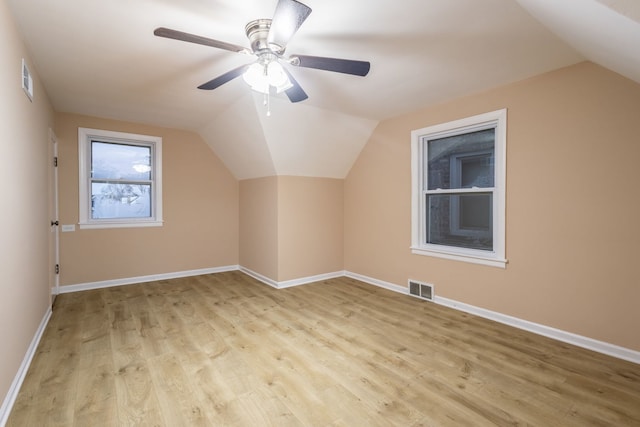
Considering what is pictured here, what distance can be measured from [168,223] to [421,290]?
4011mm

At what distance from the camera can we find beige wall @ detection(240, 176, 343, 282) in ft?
15.0

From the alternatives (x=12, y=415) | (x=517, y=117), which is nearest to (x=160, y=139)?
(x=12, y=415)

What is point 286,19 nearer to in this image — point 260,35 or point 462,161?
point 260,35

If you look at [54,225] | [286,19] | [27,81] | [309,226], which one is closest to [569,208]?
[286,19]

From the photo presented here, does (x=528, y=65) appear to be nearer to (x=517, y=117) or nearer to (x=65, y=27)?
(x=517, y=117)

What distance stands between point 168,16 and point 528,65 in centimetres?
290

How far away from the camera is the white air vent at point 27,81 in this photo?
2340mm

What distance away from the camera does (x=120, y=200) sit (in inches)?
186

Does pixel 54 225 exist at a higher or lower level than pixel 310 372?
higher

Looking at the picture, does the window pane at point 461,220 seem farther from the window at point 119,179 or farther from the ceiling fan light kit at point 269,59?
the window at point 119,179

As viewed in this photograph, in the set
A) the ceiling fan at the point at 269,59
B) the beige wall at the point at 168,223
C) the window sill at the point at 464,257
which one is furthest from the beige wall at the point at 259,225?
the ceiling fan at the point at 269,59

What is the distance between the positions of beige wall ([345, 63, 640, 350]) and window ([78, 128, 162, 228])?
14.3 feet

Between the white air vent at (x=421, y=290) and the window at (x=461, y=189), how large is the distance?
1.33 feet

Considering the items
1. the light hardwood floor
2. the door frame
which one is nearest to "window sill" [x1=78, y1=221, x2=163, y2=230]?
the door frame
